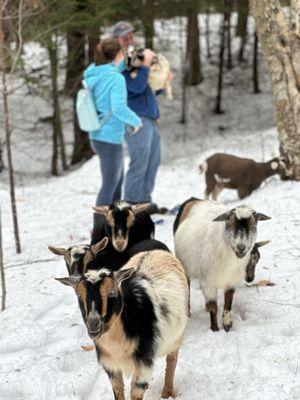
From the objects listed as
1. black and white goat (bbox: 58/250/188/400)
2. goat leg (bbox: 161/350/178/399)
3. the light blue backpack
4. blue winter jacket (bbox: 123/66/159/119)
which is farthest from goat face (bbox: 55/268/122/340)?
blue winter jacket (bbox: 123/66/159/119)

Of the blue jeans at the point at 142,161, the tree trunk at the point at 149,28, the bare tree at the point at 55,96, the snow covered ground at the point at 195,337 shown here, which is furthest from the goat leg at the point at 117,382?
the tree trunk at the point at 149,28

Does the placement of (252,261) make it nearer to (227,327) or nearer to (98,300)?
(227,327)

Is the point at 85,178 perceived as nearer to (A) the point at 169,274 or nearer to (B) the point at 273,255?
(B) the point at 273,255

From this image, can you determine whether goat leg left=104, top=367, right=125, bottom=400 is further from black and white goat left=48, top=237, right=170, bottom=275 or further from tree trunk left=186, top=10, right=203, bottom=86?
tree trunk left=186, top=10, right=203, bottom=86

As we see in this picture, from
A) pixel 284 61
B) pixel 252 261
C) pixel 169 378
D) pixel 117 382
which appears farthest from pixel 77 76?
pixel 117 382

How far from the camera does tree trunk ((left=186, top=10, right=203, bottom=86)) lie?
19234mm

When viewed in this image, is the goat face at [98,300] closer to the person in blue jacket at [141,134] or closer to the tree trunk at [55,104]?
the person in blue jacket at [141,134]

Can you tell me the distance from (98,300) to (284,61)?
220 inches

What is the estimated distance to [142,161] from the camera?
7195 mm

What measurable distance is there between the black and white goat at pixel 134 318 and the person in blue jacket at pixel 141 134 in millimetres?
3425

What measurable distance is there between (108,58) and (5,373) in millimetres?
3707

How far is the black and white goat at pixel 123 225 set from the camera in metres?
4.78

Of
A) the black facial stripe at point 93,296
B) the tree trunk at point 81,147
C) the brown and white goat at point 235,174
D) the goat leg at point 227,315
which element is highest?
the black facial stripe at point 93,296

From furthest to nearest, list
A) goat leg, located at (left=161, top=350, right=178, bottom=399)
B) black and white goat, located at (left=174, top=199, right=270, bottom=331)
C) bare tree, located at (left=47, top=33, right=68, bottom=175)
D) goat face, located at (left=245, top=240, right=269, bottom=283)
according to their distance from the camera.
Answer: bare tree, located at (left=47, top=33, right=68, bottom=175) < goat face, located at (left=245, top=240, right=269, bottom=283) < black and white goat, located at (left=174, top=199, right=270, bottom=331) < goat leg, located at (left=161, top=350, right=178, bottom=399)
